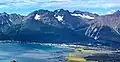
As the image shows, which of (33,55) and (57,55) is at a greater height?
(57,55)

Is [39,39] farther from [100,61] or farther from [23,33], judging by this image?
[100,61]

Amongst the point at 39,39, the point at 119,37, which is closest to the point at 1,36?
the point at 39,39

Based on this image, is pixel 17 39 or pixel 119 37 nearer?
pixel 17 39

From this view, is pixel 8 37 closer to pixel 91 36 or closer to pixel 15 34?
pixel 15 34

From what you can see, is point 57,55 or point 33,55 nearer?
point 57,55

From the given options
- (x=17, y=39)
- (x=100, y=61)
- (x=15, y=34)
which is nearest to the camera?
(x=100, y=61)

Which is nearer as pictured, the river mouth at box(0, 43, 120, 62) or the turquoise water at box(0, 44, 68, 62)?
the turquoise water at box(0, 44, 68, 62)

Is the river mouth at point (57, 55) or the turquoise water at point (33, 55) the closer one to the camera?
the turquoise water at point (33, 55)

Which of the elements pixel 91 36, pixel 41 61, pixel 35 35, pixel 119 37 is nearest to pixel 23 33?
pixel 35 35

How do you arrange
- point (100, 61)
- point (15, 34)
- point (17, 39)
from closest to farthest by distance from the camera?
point (100, 61), point (17, 39), point (15, 34)
